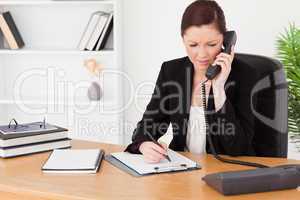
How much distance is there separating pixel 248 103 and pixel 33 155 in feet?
2.79

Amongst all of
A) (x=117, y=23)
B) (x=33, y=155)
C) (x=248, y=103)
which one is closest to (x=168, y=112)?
(x=248, y=103)

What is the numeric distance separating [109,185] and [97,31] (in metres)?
1.97

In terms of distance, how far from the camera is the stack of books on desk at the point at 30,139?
1.66m

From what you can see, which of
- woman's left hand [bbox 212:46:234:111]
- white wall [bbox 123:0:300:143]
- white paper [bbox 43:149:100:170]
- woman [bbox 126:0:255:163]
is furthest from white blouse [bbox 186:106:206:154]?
white wall [bbox 123:0:300:143]

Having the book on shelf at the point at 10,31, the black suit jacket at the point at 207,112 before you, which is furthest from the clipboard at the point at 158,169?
the book on shelf at the point at 10,31

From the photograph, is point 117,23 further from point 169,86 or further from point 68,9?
point 169,86

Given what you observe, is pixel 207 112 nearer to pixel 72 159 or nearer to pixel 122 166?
pixel 122 166

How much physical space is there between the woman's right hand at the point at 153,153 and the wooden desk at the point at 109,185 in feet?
0.36

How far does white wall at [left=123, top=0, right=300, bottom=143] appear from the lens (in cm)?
301

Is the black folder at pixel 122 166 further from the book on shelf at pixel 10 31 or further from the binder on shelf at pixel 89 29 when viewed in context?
the book on shelf at pixel 10 31

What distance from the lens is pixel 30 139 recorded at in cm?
171

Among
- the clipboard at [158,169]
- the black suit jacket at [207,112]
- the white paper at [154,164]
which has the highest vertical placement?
the black suit jacket at [207,112]

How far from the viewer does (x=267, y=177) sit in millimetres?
1276

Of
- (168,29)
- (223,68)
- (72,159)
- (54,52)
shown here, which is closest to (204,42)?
(223,68)
